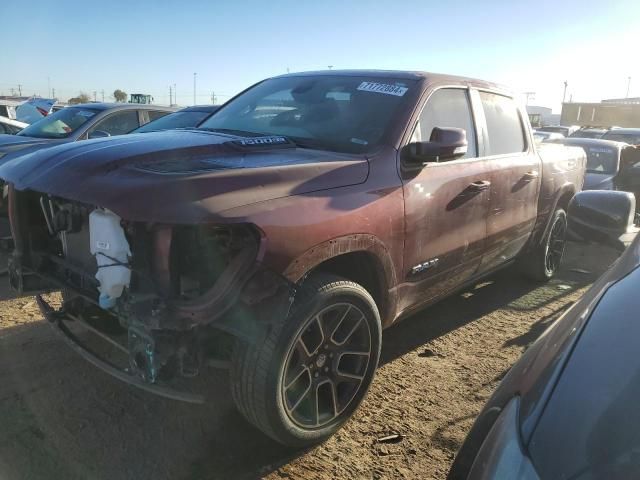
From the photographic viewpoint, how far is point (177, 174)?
2420 mm

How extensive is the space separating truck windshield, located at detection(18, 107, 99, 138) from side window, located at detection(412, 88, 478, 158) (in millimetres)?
5777

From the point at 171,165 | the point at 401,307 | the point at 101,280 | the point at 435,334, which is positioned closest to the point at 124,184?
the point at 171,165

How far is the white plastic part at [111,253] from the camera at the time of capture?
2463mm

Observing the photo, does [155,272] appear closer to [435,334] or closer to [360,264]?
[360,264]

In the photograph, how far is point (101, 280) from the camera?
253 cm

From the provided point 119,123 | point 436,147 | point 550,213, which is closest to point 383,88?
point 436,147

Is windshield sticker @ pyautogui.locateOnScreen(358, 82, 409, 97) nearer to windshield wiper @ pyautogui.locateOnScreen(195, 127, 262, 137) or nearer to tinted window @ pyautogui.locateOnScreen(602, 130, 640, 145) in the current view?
windshield wiper @ pyautogui.locateOnScreen(195, 127, 262, 137)

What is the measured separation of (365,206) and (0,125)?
34.9 feet

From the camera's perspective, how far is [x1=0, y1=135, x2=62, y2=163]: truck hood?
658 cm

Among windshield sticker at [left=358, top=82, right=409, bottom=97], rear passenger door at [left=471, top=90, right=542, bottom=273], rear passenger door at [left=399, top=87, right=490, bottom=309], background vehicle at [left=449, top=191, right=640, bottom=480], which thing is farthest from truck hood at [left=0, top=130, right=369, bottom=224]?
rear passenger door at [left=471, top=90, right=542, bottom=273]

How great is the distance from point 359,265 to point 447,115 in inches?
57.3

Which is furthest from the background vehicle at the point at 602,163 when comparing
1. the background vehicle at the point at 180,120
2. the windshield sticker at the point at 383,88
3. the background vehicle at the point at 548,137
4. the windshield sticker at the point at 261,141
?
the windshield sticker at the point at 261,141

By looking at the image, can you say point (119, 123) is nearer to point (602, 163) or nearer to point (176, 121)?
point (176, 121)

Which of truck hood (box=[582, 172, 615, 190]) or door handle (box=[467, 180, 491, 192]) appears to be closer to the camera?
door handle (box=[467, 180, 491, 192])
